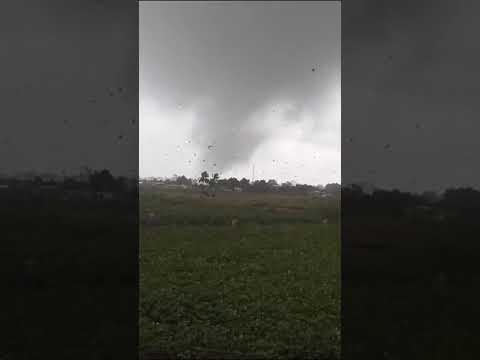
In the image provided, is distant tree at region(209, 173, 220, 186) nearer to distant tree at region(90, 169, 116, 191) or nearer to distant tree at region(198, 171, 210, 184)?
distant tree at region(198, 171, 210, 184)

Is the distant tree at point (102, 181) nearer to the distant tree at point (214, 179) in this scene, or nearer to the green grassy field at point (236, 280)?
the green grassy field at point (236, 280)

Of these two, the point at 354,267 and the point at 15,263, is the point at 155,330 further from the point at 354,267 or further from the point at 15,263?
the point at 354,267

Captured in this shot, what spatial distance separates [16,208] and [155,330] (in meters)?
2.91

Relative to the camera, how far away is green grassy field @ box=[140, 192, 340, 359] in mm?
5008

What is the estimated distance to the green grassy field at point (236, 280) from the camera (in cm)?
501

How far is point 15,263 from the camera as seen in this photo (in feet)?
13.5

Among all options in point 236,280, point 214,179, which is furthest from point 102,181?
point 214,179

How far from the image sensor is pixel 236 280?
755 centimetres

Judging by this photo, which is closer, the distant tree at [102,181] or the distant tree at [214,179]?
the distant tree at [102,181]

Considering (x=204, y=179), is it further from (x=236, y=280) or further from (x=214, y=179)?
(x=236, y=280)

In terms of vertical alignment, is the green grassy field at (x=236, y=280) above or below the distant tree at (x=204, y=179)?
below

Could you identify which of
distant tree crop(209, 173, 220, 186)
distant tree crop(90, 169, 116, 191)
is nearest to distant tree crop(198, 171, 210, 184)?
distant tree crop(209, 173, 220, 186)

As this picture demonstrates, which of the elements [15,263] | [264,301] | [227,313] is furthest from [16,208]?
[264,301]

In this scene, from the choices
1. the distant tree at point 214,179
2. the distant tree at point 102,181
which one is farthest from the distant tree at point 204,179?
the distant tree at point 102,181
